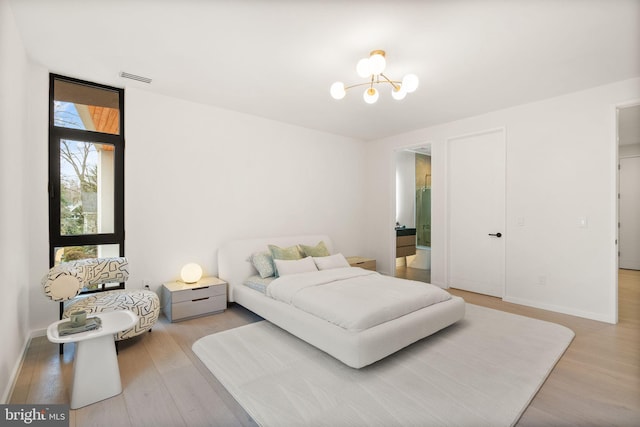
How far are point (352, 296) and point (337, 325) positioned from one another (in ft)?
1.19

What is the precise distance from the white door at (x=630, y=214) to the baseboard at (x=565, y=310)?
406 cm

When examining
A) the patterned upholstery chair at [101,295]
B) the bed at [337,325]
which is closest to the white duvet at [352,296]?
the bed at [337,325]

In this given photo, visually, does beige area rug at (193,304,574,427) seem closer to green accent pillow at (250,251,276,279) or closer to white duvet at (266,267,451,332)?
white duvet at (266,267,451,332)

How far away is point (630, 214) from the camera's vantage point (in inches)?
242

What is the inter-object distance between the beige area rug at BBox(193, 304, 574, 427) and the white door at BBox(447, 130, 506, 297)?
136 centimetres

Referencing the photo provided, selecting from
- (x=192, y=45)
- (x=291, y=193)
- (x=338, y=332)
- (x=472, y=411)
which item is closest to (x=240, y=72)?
(x=192, y=45)

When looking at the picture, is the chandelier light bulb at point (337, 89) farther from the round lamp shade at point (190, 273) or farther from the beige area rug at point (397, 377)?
the round lamp shade at point (190, 273)

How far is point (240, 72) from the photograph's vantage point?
300 cm

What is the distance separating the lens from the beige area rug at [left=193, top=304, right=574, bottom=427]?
5.94ft

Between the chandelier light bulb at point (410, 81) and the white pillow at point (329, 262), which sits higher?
the chandelier light bulb at point (410, 81)

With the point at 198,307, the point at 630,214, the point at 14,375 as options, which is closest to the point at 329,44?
the point at 198,307

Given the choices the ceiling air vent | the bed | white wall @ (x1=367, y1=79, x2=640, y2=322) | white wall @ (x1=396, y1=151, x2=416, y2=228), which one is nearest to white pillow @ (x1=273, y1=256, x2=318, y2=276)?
the bed

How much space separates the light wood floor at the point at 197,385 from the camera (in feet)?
5.87

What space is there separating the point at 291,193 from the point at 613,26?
387cm
